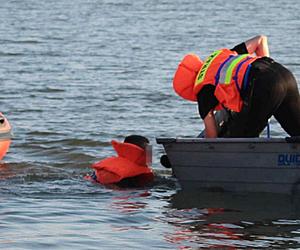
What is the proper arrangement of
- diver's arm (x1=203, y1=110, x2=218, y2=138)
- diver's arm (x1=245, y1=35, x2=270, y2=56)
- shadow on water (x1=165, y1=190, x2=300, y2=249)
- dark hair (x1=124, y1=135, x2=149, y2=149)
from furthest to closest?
1. dark hair (x1=124, y1=135, x2=149, y2=149)
2. diver's arm (x1=245, y1=35, x2=270, y2=56)
3. diver's arm (x1=203, y1=110, x2=218, y2=138)
4. shadow on water (x1=165, y1=190, x2=300, y2=249)

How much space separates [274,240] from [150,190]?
237 centimetres

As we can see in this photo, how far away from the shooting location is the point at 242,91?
1009 cm

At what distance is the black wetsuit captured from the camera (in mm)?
10023

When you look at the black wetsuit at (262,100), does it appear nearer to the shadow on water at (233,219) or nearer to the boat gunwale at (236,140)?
the boat gunwale at (236,140)

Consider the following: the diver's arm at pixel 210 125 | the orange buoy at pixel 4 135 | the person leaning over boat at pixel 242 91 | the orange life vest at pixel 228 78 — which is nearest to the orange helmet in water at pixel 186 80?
the person leaning over boat at pixel 242 91

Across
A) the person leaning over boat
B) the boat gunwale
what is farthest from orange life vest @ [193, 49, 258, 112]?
the boat gunwale

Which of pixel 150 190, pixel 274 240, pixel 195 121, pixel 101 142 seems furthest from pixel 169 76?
pixel 274 240

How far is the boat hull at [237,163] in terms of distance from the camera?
9812 millimetres

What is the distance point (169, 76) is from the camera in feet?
69.5

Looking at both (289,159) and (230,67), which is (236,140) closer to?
(289,159)

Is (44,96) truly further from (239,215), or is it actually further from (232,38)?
(232,38)

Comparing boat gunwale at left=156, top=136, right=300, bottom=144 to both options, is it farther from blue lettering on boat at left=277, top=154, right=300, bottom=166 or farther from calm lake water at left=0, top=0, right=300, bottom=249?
calm lake water at left=0, top=0, right=300, bottom=249

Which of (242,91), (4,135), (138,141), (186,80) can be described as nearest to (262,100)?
(242,91)

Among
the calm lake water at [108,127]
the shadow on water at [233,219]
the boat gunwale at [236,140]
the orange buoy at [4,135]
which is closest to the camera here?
the shadow on water at [233,219]
